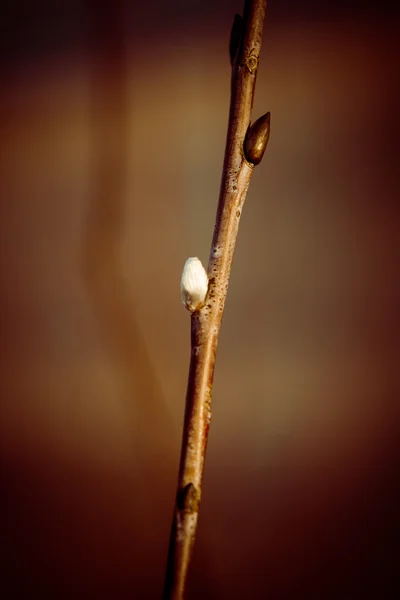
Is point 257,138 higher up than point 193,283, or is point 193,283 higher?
point 257,138

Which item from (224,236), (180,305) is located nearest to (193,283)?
(224,236)

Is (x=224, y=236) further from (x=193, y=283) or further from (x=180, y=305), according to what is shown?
(x=180, y=305)

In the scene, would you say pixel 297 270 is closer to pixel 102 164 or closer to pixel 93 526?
pixel 102 164

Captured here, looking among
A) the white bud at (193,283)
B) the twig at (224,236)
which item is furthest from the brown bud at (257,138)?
the white bud at (193,283)

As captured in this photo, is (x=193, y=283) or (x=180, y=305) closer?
(x=193, y=283)

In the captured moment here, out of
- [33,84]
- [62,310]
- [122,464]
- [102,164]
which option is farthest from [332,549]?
[33,84]

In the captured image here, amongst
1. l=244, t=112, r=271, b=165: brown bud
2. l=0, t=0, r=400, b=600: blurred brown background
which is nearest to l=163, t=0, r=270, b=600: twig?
l=244, t=112, r=271, b=165: brown bud
